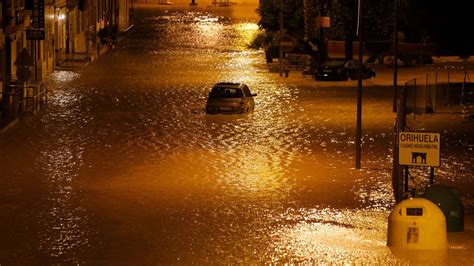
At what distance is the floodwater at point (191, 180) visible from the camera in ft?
61.9

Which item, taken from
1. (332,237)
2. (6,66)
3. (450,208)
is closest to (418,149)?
(450,208)

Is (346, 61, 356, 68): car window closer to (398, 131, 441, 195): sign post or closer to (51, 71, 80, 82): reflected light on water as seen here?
(51, 71, 80, 82): reflected light on water

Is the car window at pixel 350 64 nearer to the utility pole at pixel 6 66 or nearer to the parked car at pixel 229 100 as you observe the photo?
the parked car at pixel 229 100

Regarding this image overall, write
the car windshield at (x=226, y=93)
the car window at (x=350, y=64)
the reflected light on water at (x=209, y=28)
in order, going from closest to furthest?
the car windshield at (x=226, y=93), the car window at (x=350, y=64), the reflected light on water at (x=209, y=28)

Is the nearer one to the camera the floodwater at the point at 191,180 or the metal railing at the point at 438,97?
the floodwater at the point at 191,180

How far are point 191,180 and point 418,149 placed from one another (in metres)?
7.54

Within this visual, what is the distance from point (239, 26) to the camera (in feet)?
318

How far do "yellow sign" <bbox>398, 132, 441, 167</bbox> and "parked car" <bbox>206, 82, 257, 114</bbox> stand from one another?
20.0 meters

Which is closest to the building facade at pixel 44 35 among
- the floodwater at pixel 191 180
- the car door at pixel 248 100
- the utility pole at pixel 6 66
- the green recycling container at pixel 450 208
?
the utility pole at pixel 6 66

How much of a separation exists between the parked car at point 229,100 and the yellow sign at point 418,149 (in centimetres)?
2001

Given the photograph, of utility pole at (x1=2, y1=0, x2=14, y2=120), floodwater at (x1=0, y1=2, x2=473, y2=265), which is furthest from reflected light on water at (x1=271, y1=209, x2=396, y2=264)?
utility pole at (x1=2, y1=0, x2=14, y2=120)

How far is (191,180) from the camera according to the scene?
26.1m

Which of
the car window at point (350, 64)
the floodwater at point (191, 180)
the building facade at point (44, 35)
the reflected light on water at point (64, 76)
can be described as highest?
the building facade at point (44, 35)

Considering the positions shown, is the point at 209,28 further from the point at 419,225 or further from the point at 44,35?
the point at 419,225
